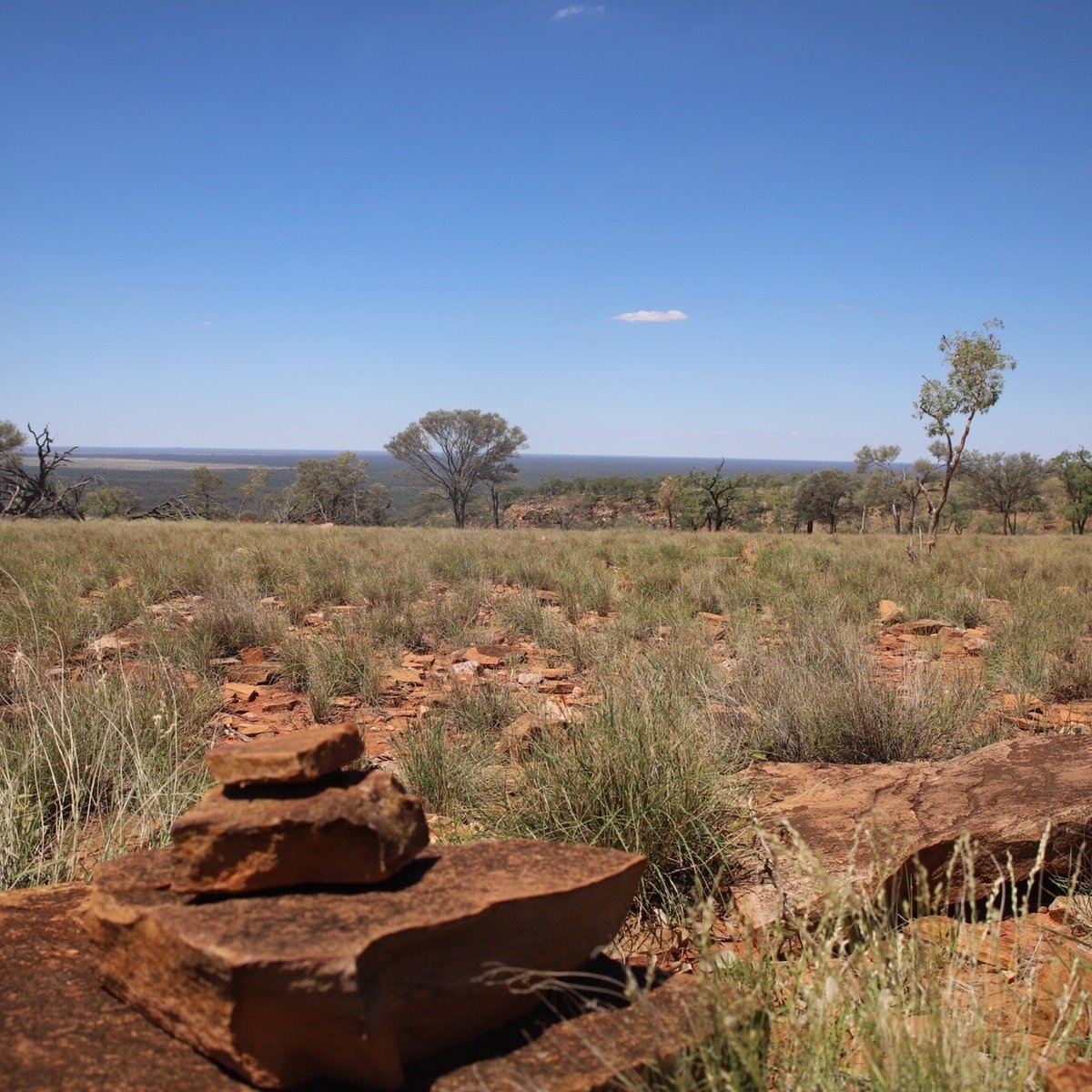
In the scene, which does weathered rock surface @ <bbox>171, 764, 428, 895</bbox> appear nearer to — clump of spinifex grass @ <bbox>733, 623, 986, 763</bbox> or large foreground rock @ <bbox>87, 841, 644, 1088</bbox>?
large foreground rock @ <bbox>87, 841, 644, 1088</bbox>

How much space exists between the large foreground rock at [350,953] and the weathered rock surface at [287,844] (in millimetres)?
49

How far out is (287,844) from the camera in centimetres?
186

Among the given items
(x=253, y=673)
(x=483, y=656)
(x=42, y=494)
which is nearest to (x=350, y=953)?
(x=253, y=673)

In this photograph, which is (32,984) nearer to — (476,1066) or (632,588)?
(476,1066)

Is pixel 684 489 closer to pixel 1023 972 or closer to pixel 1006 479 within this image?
pixel 1006 479

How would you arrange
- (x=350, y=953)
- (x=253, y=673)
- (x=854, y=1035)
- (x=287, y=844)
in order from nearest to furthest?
(x=350, y=953) < (x=287, y=844) < (x=854, y=1035) < (x=253, y=673)

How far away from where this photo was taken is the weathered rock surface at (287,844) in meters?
1.86

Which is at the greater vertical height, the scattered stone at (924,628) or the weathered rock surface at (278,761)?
the weathered rock surface at (278,761)

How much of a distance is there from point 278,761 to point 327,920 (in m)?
0.41

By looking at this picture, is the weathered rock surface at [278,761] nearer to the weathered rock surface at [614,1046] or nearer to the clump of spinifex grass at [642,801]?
A: the weathered rock surface at [614,1046]

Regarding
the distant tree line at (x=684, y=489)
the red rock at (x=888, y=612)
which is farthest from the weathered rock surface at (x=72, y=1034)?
the distant tree line at (x=684, y=489)

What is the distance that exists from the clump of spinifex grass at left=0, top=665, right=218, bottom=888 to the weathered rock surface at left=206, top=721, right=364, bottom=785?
1.35 metres

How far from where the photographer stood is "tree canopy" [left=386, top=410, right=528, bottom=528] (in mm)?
50469

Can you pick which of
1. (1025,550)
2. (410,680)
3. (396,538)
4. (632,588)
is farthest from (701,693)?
(1025,550)
